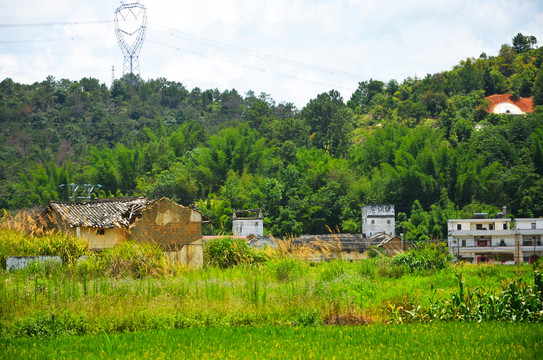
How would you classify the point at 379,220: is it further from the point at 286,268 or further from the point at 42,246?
the point at 42,246

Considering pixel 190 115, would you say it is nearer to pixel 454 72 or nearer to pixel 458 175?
pixel 454 72

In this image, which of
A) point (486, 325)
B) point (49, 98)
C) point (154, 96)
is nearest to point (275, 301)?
point (486, 325)

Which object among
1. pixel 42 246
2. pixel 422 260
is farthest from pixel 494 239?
pixel 42 246

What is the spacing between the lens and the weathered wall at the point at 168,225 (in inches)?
806

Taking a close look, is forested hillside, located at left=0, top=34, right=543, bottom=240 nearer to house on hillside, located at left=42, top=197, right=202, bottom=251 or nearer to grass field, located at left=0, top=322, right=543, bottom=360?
house on hillside, located at left=42, top=197, right=202, bottom=251

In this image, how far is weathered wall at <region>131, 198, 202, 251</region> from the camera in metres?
20.5

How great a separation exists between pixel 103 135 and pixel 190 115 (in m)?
13.2

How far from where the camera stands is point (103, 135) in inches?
2714

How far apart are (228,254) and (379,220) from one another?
30.2 m

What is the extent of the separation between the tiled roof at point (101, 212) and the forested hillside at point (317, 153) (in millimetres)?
23267

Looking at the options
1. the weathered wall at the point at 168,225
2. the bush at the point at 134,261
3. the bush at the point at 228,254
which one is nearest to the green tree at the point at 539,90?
the weathered wall at the point at 168,225

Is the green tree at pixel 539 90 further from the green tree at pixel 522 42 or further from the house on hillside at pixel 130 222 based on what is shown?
the house on hillside at pixel 130 222

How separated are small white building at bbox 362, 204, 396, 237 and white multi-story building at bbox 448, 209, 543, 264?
16.3 feet

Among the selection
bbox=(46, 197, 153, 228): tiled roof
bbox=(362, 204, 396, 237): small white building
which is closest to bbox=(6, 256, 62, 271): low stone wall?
bbox=(46, 197, 153, 228): tiled roof
